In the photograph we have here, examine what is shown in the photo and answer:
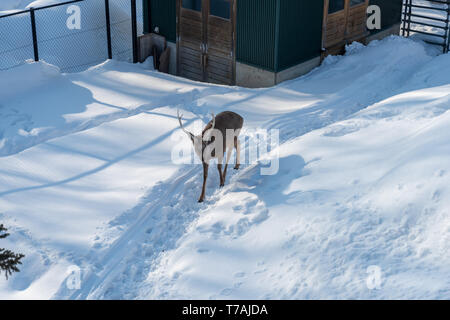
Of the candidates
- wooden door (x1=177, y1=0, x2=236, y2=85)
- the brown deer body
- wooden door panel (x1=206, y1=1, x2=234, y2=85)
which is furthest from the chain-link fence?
the brown deer body

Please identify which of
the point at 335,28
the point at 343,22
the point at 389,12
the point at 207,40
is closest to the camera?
the point at 207,40

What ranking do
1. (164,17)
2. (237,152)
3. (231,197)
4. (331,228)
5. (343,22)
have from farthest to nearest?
1. (164,17)
2. (343,22)
3. (237,152)
4. (231,197)
5. (331,228)

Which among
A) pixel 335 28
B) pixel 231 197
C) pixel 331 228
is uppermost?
pixel 335 28

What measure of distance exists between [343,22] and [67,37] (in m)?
8.12

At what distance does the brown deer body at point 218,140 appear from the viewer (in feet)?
33.0

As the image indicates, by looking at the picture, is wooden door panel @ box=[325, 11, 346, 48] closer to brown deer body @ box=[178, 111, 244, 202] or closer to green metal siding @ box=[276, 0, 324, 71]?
green metal siding @ box=[276, 0, 324, 71]

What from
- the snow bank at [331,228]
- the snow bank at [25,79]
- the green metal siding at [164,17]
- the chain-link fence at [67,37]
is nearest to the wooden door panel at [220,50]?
the green metal siding at [164,17]

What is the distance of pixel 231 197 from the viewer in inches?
407

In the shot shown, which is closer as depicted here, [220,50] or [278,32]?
[278,32]

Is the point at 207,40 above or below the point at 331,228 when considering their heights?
above

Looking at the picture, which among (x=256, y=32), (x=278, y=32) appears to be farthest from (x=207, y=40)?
(x=278, y=32)

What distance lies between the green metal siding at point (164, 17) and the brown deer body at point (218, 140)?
23.4 ft

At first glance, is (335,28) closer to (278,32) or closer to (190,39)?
(278,32)

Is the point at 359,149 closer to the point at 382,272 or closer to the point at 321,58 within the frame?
the point at 382,272
